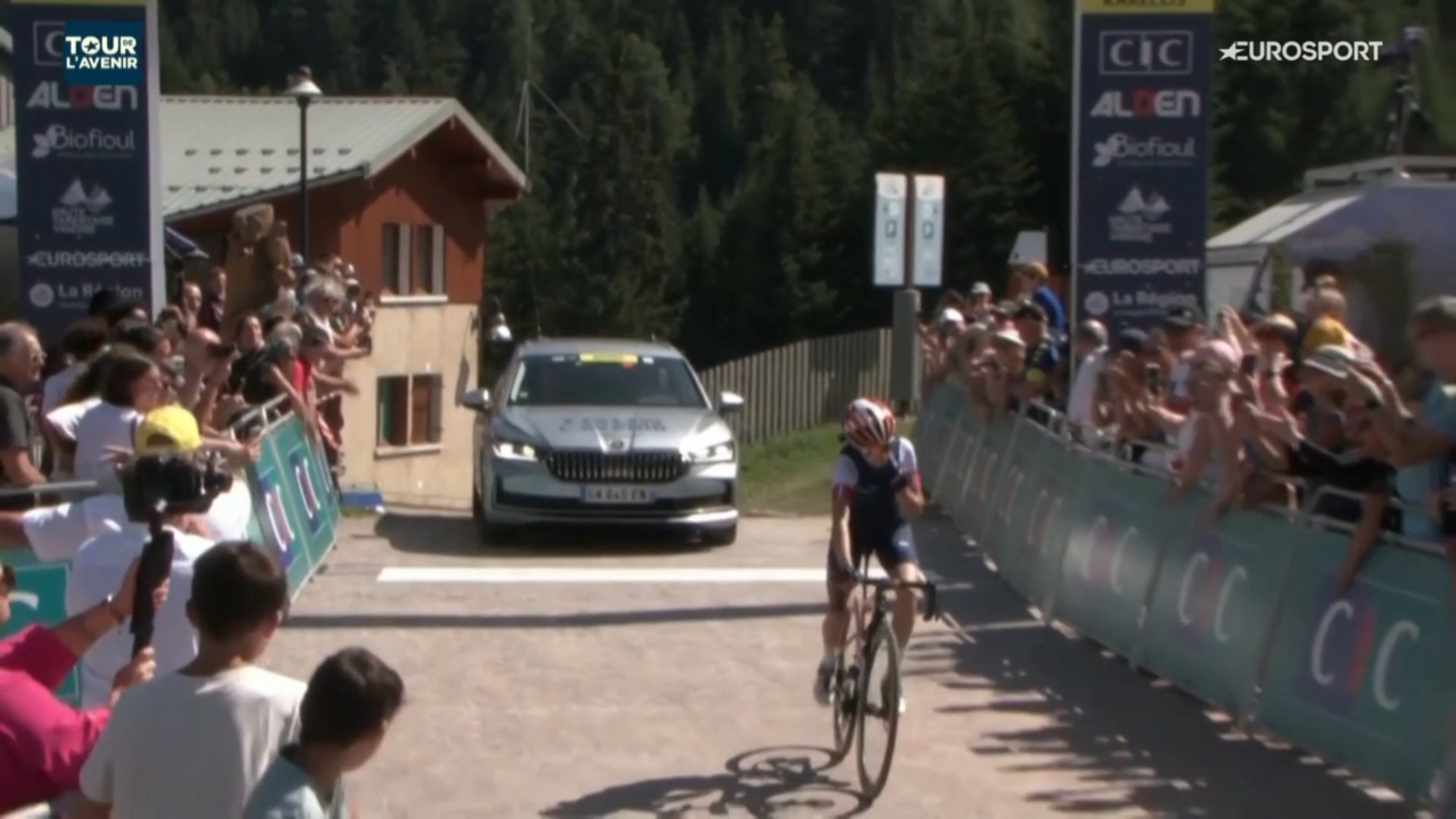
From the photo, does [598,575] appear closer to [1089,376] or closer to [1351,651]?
[1089,376]

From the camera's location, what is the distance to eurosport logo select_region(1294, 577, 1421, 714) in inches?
327

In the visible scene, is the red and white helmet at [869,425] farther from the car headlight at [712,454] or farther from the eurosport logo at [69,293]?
the eurosport logo at [69,293]

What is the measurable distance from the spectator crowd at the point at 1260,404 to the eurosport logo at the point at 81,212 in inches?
257

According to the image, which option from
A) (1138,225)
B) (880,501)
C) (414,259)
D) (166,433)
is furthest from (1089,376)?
(414,259)

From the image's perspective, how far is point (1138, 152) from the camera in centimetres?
1565

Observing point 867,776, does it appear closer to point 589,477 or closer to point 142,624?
point 142,624

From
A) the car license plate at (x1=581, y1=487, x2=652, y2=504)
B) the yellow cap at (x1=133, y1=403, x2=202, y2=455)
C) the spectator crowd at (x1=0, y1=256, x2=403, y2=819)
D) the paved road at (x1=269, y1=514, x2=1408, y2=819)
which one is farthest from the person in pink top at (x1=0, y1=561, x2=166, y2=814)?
the car license plate at (x1=581, y1=487, x2=652, y2=504)

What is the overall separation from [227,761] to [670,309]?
8925 cm

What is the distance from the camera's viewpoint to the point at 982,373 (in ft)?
55.2

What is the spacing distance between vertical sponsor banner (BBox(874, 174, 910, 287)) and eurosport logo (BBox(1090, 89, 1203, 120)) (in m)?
11.9

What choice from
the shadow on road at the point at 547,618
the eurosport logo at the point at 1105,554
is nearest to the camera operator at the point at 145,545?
the eurosport logo at the point at 1105,554

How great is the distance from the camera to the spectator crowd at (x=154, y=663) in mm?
4164

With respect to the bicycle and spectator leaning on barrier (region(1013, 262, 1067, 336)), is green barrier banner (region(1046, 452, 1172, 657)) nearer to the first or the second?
the bicycle

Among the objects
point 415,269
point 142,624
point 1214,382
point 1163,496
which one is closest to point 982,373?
point 1163,496
